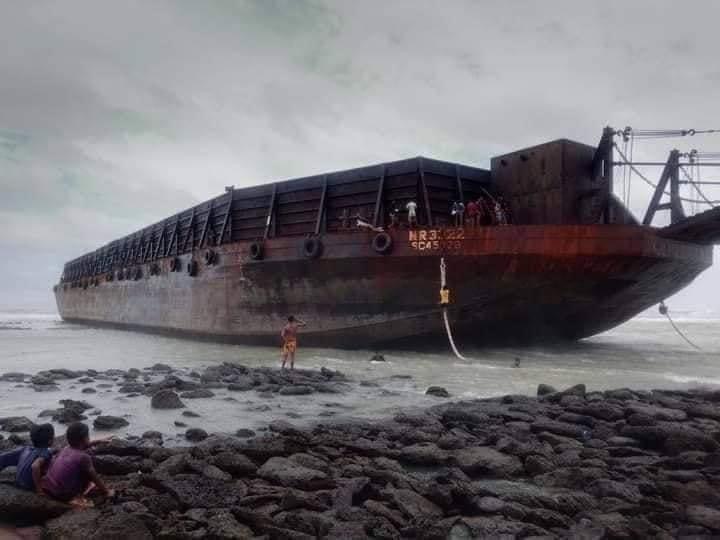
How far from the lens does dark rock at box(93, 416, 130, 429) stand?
22.0 ft

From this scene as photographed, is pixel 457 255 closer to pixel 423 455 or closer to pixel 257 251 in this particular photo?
pixel 257 251

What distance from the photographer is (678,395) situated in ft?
26.2

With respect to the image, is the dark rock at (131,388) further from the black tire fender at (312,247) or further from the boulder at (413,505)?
the boulder at (413,505)

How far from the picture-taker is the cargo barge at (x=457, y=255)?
42.3 feet

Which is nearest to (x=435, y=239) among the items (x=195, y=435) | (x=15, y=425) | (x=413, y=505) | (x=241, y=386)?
(x=241, y=386)

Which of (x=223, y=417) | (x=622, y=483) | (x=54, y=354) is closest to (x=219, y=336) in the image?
(x=54, y=354)

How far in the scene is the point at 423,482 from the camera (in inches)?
173

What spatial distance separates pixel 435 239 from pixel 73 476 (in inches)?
415

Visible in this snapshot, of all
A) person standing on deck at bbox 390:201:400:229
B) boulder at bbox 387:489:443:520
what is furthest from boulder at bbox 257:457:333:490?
person standing on deck at bbox 390:201:400:229

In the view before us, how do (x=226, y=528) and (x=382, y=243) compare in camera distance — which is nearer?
(x=226, y=528)

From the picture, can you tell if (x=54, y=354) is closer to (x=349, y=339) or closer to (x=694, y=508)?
(x=349, y=339)

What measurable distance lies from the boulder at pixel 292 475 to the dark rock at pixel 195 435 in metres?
1.61

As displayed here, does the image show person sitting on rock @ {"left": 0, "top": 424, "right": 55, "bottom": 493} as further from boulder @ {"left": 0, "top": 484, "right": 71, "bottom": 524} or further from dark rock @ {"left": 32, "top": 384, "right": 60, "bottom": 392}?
dark rock @ {"left": 32, "top": 384, "right": 60, "bottom": 392}

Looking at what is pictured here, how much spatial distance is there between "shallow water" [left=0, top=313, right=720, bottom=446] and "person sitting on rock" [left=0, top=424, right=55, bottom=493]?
2.22m
